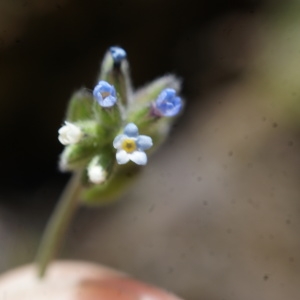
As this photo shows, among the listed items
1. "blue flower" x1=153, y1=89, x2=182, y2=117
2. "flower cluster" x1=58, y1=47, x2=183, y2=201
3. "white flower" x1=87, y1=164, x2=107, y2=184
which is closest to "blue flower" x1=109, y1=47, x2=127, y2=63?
"flower cluster" x1=58, y1=47, x2=183, y2=201

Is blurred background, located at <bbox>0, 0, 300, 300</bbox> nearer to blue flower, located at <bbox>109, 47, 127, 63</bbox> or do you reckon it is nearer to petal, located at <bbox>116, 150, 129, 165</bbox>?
blue flower, located at <bbox>109, 47, 127, 63</bbox>

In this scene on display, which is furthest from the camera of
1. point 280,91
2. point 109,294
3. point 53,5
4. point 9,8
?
point 280,91

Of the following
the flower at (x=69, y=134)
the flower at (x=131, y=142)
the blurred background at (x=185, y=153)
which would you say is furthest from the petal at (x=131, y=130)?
the blurred background at (x=185, y=153)

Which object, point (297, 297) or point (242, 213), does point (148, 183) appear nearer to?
point (242, 213)

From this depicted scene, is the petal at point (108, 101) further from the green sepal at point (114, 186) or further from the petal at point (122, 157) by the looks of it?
the green sepal at point (114, 186)

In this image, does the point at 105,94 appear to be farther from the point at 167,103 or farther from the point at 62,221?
the point at 62,221

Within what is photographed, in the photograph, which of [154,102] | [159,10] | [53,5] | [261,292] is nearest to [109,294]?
[154,102]
